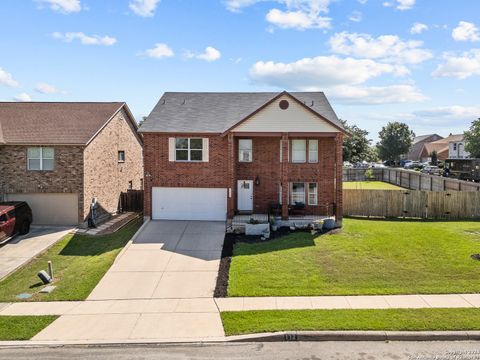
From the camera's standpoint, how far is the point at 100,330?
10.7 meters

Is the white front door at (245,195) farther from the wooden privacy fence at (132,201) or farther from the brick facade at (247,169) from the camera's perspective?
the wooden privacy fence at (132,201)

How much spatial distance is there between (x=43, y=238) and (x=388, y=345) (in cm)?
1669

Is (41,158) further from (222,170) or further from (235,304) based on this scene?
(235,304)

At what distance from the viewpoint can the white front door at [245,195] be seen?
2348 centimetres

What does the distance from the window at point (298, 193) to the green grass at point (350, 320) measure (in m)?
12.4

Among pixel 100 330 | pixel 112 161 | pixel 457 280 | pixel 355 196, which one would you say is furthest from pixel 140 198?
pixel 457 280

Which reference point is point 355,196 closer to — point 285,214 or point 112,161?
point 285,214

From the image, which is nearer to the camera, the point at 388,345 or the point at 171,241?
the point at 388,345

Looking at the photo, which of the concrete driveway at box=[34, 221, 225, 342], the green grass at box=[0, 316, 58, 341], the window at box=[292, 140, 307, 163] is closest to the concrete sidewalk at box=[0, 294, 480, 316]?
the concrete driveway at box=[34, 221, 225, 342]

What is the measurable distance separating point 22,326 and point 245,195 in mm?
14350

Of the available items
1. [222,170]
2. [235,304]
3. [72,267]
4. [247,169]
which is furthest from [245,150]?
[235,304]

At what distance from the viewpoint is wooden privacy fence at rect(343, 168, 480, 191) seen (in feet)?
89.5

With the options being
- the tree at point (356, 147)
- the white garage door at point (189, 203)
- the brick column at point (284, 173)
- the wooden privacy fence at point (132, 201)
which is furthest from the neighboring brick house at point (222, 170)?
the tree at point (356, 147)

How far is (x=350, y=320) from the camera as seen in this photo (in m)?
10.6
